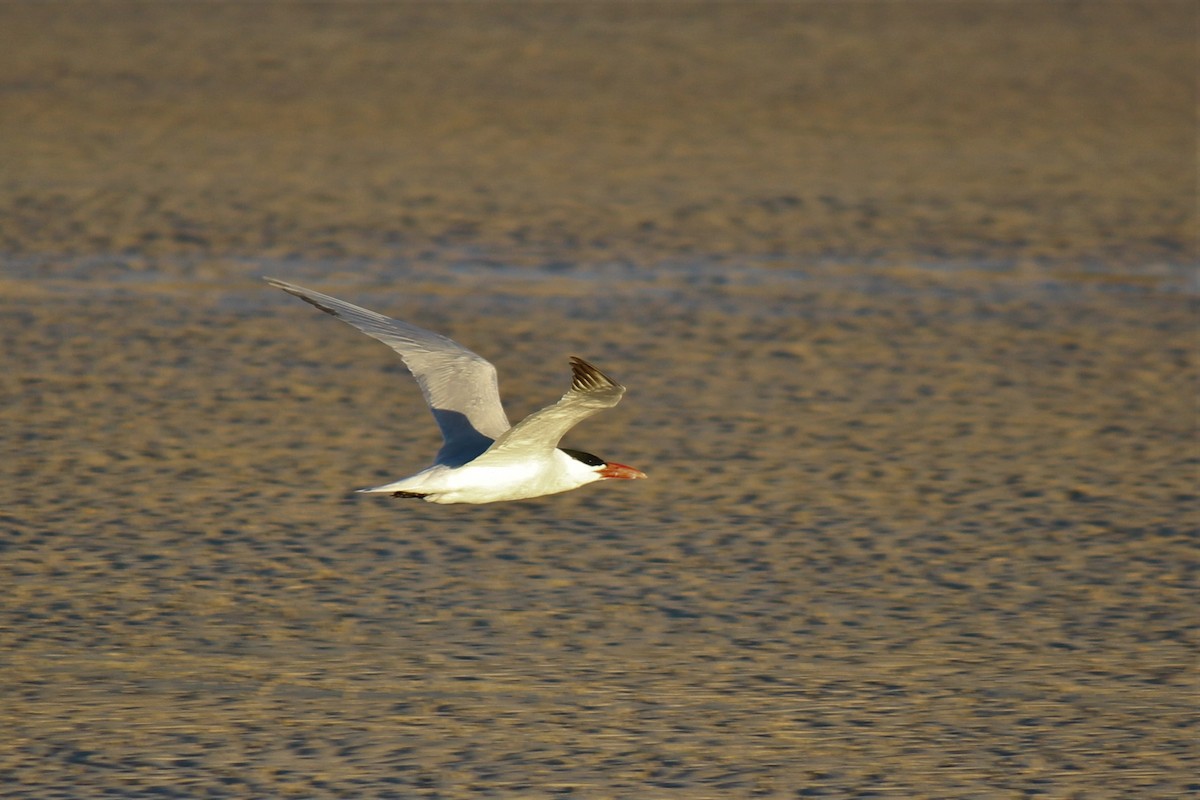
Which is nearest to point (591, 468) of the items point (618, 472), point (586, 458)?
point (586, 458)

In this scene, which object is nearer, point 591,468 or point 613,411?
point 591,468

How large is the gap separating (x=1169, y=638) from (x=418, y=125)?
9645 millimetres

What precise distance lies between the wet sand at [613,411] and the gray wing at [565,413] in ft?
2.52

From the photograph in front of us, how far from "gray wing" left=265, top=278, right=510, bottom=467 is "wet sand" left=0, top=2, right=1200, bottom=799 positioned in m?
0.69

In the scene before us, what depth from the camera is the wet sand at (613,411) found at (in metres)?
6.04

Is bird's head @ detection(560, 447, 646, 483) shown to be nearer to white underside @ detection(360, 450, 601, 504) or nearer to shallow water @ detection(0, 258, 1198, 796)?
white underside @ detection(360, 450, 601, 504)

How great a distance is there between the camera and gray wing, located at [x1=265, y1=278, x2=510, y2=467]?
6.73 m

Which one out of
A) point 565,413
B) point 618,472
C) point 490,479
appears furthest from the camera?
point 618,472

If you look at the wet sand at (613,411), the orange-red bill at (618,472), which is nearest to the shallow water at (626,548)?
the wet sand at (613,411)

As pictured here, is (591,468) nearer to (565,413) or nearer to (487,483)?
(487,483)

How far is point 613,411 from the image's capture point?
9.63 meters

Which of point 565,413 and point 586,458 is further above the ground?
point 565,413

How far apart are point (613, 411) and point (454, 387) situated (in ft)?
9.46

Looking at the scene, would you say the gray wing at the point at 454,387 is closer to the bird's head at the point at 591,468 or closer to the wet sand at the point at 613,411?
the bird's head at the point at 591,468
